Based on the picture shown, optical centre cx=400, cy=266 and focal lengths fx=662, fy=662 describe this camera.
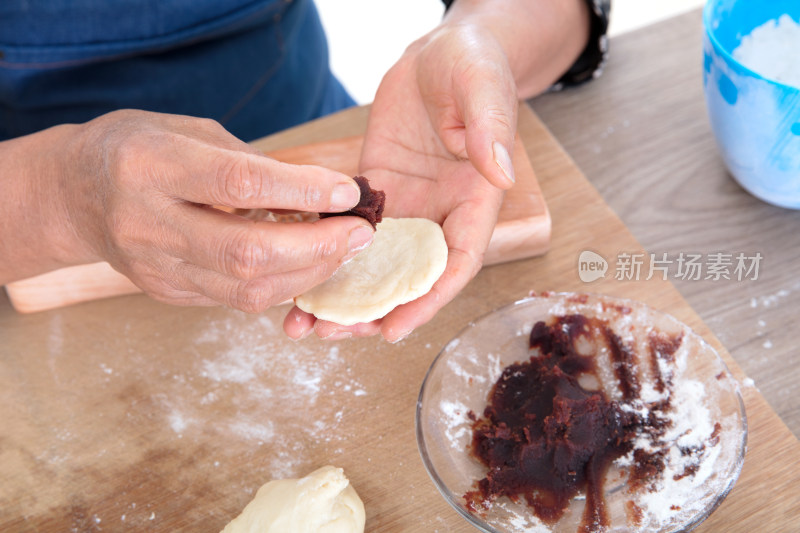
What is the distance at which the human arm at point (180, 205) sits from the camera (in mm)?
1138

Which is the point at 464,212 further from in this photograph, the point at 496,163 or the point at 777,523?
the point at 777,523

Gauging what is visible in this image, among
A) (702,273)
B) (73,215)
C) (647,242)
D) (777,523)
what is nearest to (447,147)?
(647,242)

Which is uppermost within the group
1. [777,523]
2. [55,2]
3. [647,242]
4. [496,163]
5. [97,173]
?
[55,2]

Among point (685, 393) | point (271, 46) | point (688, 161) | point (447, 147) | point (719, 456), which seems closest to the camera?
point (719, 456)

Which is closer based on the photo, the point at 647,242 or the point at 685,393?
the point at 685,393

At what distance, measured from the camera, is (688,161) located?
194 cm

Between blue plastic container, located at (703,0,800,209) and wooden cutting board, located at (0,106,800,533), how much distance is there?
34 centimetres

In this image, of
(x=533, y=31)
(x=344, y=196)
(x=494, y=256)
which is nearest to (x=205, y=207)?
(x=344, y=196)

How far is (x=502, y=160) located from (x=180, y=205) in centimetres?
63

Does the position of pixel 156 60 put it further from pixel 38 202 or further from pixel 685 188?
pixel 685 188

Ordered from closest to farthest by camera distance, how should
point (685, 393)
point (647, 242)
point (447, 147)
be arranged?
1. point (685, 393)
2. point (447, 147)
3. point (647, 242)

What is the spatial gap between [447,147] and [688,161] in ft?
2.58

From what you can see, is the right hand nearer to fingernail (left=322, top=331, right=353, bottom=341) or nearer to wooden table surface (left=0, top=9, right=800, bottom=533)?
fingernail (left=322, top=331, right=353, bottom=341)

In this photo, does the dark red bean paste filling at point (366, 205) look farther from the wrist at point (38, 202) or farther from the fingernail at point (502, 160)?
the wrist at point (38, 202)
